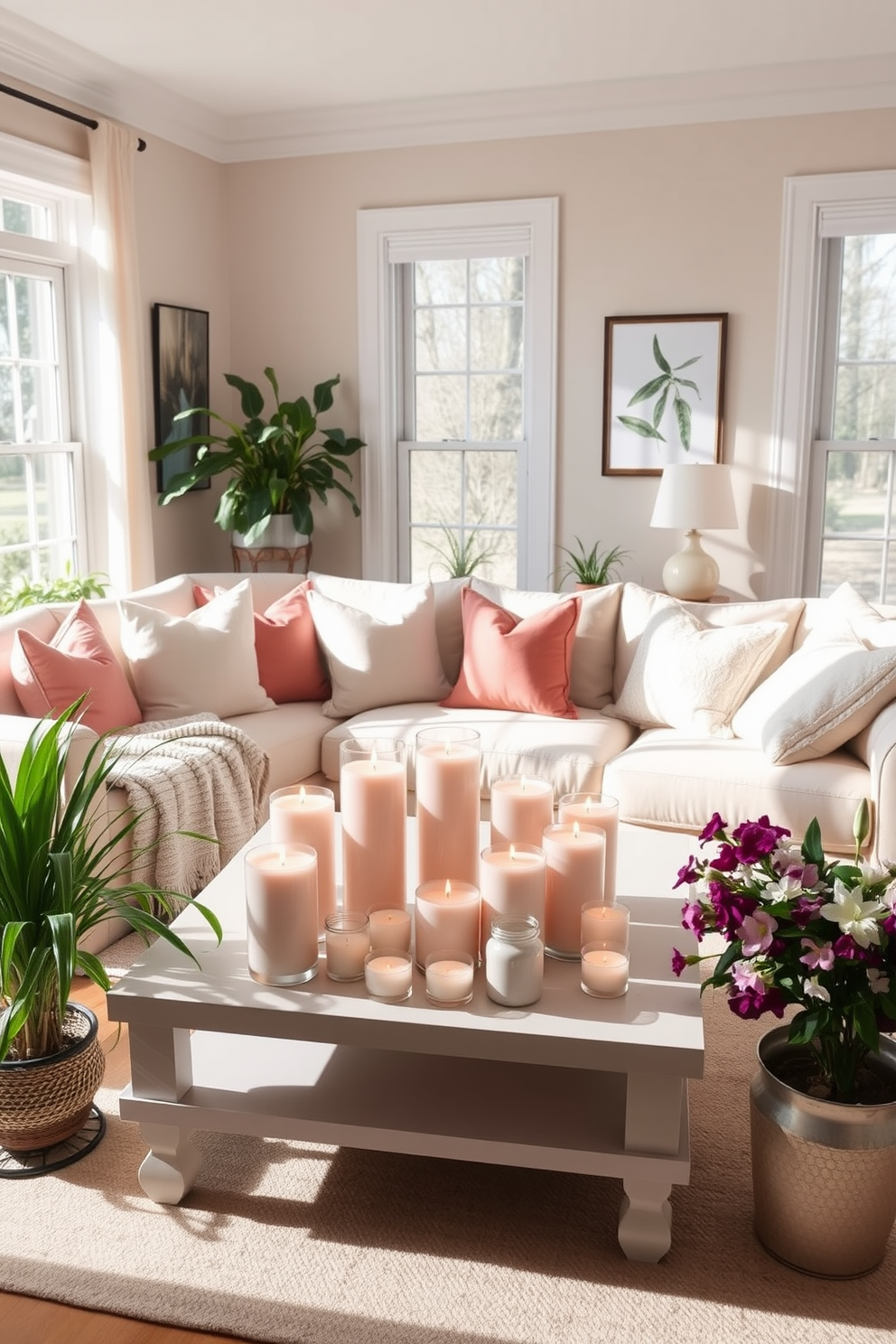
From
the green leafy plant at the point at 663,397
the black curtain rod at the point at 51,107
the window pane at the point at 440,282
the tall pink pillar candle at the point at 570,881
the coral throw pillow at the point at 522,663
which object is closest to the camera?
the tall pink pillar candle at the point at 570,881

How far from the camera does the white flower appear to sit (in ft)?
5.51

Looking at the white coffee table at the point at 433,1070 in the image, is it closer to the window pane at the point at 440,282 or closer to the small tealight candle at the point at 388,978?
the small tealight candle at the point at 388,978

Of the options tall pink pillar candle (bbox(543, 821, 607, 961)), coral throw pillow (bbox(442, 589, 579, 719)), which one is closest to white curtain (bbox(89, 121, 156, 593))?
coral throw pillow (bbox(442, 589, 579, 719))

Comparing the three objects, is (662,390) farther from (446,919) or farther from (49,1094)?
(49,1094)

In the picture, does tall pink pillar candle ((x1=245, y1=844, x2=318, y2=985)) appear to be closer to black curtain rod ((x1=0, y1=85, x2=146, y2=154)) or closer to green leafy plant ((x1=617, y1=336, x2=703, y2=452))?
black curtain rod ((x1=0, y1=85, x2=146, y2=154))

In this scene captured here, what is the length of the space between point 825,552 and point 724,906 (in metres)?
3.83

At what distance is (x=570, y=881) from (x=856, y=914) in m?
0.51

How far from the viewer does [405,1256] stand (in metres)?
1.97

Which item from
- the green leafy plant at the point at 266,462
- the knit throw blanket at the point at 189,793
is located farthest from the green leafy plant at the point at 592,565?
the knit throw blanket at the point at 189,793

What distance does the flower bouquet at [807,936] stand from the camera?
5.62 feet

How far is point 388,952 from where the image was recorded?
195 centimetres

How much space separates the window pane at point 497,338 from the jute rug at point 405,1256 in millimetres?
4089

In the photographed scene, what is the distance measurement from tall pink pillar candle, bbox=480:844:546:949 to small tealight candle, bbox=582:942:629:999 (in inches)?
4.1

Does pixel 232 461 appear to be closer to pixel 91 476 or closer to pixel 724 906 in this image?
pixel 91 476
